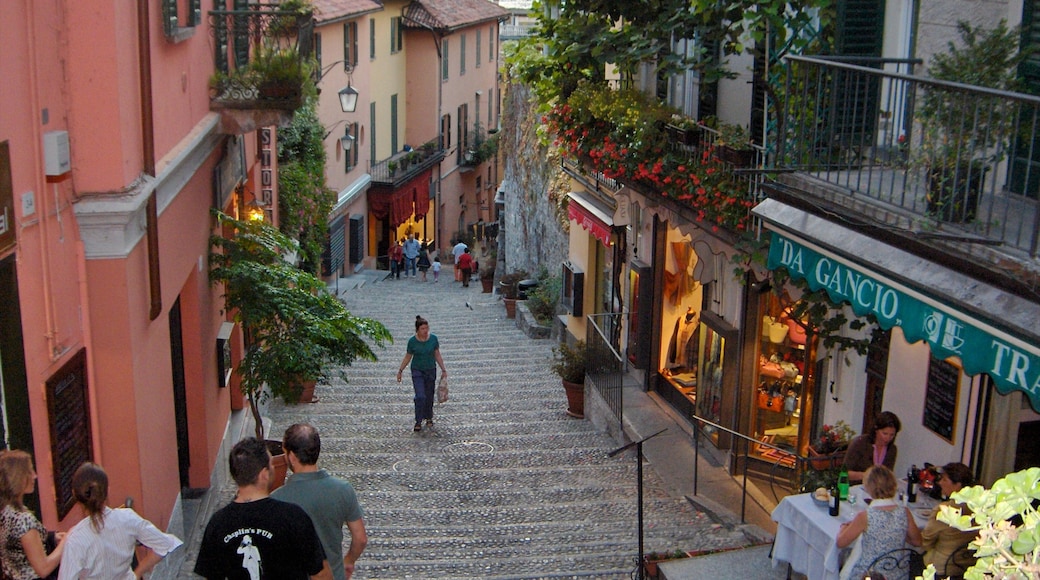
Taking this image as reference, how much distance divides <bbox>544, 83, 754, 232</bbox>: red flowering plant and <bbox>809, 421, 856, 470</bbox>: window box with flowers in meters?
2.11

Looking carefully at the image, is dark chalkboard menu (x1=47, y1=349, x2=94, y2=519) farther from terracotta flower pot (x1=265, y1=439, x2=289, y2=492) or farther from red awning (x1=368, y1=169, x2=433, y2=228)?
red awning (x1=368, y1=169, x2=433, y2=228)

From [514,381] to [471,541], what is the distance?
765 cm

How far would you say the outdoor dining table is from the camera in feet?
24.4

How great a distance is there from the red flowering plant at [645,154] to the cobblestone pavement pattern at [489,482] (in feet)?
10.0

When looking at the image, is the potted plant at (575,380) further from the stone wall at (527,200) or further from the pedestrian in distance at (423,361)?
the stone wall at (527,200)

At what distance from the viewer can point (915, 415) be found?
30.2 ft

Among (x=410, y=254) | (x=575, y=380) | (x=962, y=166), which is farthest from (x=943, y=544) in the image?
(x=410, y=254)

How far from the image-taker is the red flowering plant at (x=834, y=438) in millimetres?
9969

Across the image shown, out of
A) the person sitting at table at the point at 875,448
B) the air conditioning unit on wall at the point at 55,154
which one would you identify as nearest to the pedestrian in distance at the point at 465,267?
the person sitting at table at the point at 875,448

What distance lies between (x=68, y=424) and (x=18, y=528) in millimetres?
1558

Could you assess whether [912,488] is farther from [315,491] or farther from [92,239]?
[92,239]

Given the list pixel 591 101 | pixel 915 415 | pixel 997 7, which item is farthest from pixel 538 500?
pixel 997 7

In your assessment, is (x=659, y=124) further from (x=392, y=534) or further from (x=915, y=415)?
(x=392, y=534)

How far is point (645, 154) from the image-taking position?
496 inches
